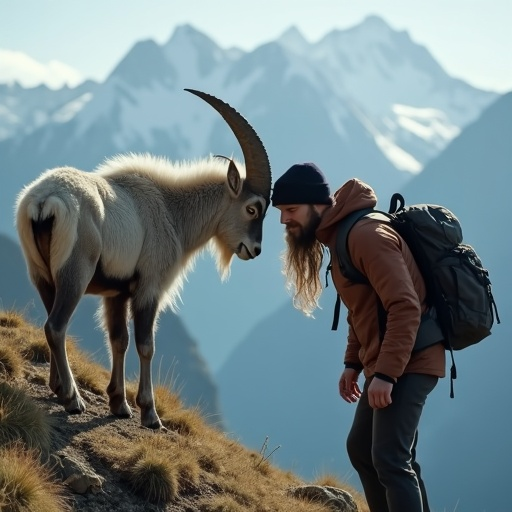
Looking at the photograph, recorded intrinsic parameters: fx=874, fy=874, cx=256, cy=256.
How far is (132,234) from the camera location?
27.6 ft

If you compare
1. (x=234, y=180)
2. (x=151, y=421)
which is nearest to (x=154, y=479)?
(x=151, y=421)

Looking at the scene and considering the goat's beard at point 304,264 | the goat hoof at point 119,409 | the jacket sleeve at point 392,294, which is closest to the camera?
the jacket sleeve at point 392,294

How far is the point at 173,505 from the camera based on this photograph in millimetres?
7203

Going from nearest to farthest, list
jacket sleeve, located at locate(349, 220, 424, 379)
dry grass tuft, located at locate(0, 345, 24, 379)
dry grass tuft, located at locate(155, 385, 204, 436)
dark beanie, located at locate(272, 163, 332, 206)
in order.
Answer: jacket sleeve, located at locate(349, 220, 424, 379) < dark beanie, located at locate(272, 163, 332, 206) < dry grass tuft, located at locate(0, 345, 24, 379) < dry grass tuft, located at locate(155, 385, 204, 436)

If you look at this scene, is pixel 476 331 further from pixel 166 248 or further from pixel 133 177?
pixel 133 177

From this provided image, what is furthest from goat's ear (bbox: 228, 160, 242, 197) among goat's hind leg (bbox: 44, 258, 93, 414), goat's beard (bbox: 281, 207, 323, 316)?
goat's beard (bbox: 281, 207, 323, 316)

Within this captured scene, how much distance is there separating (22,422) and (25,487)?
120 cm

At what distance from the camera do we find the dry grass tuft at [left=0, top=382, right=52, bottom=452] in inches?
262

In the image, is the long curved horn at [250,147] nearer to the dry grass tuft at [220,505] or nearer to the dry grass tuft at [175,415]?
the dry grass tuft at [175,415]

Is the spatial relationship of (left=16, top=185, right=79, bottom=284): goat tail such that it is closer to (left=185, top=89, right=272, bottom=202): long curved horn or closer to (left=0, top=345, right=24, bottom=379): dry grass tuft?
(left=0, top=345, right=24, bottom=379): dry grass tuft

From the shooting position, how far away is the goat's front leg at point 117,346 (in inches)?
343

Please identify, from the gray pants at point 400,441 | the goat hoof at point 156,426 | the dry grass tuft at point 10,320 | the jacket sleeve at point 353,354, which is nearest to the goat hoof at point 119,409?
the goat hoof at point 156,426

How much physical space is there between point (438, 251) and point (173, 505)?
326 centimetres

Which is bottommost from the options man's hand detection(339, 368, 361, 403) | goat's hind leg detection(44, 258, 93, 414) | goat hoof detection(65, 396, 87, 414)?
goat hoof detection(65, 396, 87, 414)
